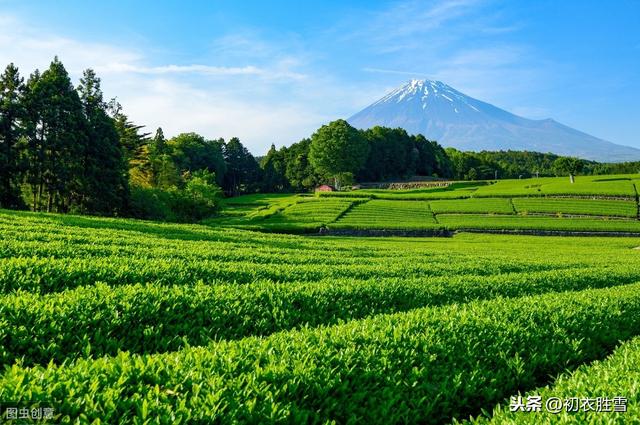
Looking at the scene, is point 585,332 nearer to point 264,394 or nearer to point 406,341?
point 406,341

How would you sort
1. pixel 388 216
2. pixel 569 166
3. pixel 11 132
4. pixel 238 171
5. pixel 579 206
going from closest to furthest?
pixel 11 132 < pixel 388 216 < pixel 579 206 < pixel 569 166 < pixel 238 171

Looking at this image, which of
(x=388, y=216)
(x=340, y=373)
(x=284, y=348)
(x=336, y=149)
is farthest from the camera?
(x=336, y=149)

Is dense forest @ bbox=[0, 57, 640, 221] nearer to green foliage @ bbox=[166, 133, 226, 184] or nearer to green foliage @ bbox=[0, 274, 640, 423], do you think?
green foliage @ bbox=[166, 133, 226, 184]

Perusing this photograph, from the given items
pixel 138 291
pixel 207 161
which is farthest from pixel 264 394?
pixel 207 161

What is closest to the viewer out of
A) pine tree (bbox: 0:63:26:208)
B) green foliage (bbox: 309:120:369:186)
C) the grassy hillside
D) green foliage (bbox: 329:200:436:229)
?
pine tree (bbox: 0:63:26:208)

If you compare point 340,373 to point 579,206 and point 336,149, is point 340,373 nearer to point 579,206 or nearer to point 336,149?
point 579,206

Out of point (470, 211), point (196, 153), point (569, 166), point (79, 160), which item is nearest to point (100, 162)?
point (79, 160)

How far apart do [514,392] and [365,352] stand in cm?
204

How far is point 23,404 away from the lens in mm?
3426

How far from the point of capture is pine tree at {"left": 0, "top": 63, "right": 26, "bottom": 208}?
1495 inches

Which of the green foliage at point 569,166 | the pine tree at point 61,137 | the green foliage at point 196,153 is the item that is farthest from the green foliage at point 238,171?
the green foliage at point 569,166

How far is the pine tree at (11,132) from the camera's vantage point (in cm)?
3797

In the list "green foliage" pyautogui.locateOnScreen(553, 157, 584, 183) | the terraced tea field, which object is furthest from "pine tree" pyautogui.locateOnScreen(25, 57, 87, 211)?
"green foliage" pyautogui.locateOnScreen(553, 157, 584, 183)

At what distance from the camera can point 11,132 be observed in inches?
1522
